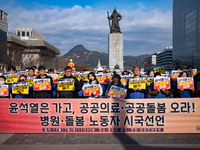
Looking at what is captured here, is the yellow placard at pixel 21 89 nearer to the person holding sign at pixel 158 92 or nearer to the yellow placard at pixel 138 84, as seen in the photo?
the yellow placard at pixel 138 84

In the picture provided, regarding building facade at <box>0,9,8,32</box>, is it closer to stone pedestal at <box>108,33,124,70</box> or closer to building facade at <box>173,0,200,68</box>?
stone pedestal at <box>108,33,124,70</box>

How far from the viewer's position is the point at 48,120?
5219 millimetres

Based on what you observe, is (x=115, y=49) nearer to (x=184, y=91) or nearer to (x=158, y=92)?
(x=184, y=91)

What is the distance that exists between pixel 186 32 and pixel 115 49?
83109 millimetres

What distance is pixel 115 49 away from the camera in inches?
1017

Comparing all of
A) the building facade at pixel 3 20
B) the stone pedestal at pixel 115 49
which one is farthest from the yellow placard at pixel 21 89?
the building facade at pixel 3 20

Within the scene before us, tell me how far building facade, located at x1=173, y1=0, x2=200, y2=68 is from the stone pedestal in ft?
187

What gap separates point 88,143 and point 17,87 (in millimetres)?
2936

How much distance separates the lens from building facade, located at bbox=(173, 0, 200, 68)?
8250cm

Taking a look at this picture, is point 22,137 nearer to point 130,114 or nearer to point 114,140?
point 114,140

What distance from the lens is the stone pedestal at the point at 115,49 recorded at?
25562 mm

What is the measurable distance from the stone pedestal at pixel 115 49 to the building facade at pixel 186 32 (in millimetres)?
56955

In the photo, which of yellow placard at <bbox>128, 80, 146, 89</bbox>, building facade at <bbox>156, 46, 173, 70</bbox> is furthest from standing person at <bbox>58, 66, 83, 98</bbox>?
building facade at <bbox>156, 46, 173, 70</bbox>

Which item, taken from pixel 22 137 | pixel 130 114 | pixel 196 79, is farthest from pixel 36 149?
pixel 196 79
